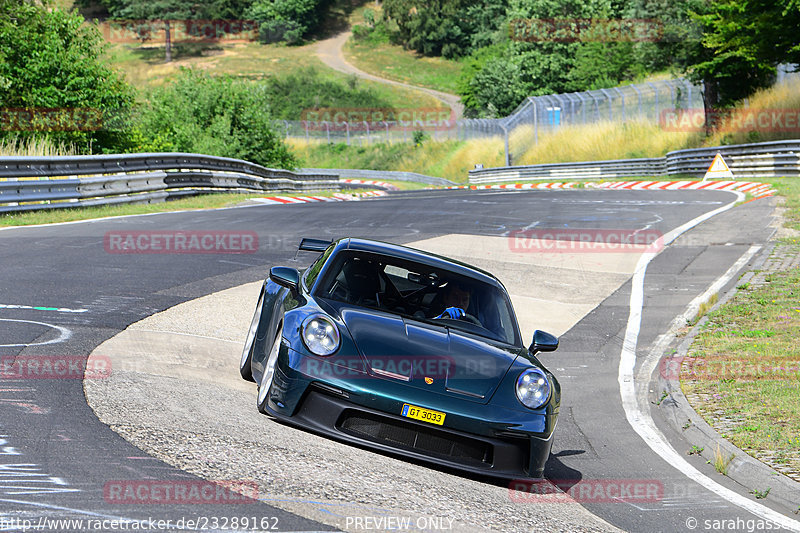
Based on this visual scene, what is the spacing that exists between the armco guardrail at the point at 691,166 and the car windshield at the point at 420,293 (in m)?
27.3

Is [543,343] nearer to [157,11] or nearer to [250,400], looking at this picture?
[250,400]

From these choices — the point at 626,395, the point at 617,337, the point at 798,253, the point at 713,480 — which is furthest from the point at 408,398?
the point at 798,253

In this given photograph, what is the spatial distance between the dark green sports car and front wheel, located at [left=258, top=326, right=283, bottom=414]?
0.04ft

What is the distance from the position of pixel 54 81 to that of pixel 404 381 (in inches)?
850

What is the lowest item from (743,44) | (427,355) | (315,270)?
(427,355)

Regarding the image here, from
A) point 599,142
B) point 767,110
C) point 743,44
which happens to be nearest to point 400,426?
point 743,44

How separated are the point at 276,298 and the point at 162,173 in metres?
17.1

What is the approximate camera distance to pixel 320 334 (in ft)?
19.2

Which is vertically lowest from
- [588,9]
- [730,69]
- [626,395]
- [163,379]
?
[626,395]

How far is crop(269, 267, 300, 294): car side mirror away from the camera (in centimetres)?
662

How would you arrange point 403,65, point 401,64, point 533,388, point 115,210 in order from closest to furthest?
point 533,388 → point 115,210 → point 403,65 → point 401,64

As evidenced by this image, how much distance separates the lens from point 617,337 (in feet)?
37.2

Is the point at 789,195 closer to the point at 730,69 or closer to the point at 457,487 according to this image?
the point at 730,69

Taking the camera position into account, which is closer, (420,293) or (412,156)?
(420,293)
